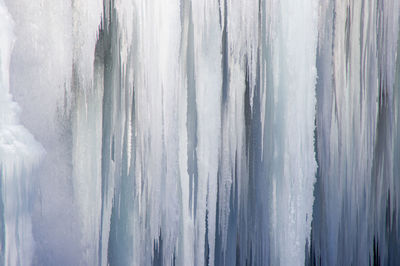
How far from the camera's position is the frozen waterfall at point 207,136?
909 mm

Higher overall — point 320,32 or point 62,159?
point 320,32

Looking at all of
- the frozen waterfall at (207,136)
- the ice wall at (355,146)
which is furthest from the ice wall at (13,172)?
the ice wall at (355,146)

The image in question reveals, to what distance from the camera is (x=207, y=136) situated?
3.01 ft

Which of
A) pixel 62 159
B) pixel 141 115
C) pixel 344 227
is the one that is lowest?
pixel 344 227

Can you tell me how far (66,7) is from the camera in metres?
0.91

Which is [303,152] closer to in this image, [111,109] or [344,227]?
[344,227]

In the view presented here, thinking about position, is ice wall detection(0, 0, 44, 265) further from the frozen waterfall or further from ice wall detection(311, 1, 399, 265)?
ice wall detection(311, 1, 399, 265)

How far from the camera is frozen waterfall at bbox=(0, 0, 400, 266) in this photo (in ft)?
2.98

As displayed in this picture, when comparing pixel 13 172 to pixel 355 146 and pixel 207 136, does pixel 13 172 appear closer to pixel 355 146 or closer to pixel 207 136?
pixel 207 136

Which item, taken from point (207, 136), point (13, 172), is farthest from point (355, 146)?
point (13, 172)

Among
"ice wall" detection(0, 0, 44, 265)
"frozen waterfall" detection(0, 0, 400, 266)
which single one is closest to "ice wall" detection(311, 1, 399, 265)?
"frozen waterfall" detection(0, 0, 400, 266)

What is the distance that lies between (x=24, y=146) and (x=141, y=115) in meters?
0.27

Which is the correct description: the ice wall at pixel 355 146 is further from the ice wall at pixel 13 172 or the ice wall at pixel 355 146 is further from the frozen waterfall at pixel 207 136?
the ice wall at pixel 13 172

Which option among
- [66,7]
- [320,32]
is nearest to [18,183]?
[66,7]
